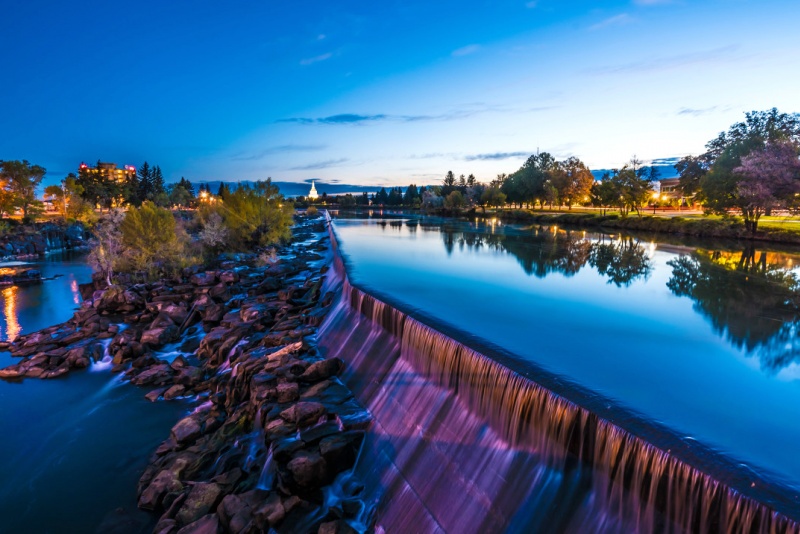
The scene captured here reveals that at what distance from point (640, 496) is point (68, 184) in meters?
97.8

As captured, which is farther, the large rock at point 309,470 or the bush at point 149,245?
the bush at point 149,245

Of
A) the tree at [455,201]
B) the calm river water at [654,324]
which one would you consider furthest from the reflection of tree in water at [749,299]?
the tree at [455,201]

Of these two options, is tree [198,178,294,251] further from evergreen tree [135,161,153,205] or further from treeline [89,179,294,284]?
evergreen tree [135,161,153,205]

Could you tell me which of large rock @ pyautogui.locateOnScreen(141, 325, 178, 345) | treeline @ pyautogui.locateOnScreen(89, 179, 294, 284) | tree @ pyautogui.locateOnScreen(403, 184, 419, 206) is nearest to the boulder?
A: large rock @ pyautogui.locateOnScreen(141, 325, 178, 345)

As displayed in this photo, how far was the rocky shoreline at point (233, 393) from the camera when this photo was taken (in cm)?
756

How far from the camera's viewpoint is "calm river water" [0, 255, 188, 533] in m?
8.32

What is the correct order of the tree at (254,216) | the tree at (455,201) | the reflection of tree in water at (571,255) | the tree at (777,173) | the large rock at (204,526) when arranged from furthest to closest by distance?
the tree at (455,201), the tree at (254,216), the reflection of tree in water at (571,255), the tree at (777,173), the large rock at (204,526)

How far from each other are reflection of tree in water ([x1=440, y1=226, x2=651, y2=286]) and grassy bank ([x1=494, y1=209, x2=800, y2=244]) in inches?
385

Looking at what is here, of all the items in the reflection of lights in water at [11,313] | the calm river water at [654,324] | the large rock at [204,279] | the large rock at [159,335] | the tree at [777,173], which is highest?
the tree at [777,173]

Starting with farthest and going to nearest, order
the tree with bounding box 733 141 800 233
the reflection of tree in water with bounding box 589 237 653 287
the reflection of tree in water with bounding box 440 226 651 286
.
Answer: the reflection of tree in water with bounding box 440 226 651 286 → the tree with bounding box 733 141 800 233 → the reflection of tree in water with bounding box 589 237 653 287

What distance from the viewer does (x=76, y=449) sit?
10594 millimetres

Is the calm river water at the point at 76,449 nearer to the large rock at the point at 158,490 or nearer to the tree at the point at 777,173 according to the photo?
the large rock at the point at 158,490

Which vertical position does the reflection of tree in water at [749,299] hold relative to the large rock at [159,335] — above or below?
above

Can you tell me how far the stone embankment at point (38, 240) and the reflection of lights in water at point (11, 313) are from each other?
2103 centimetres
